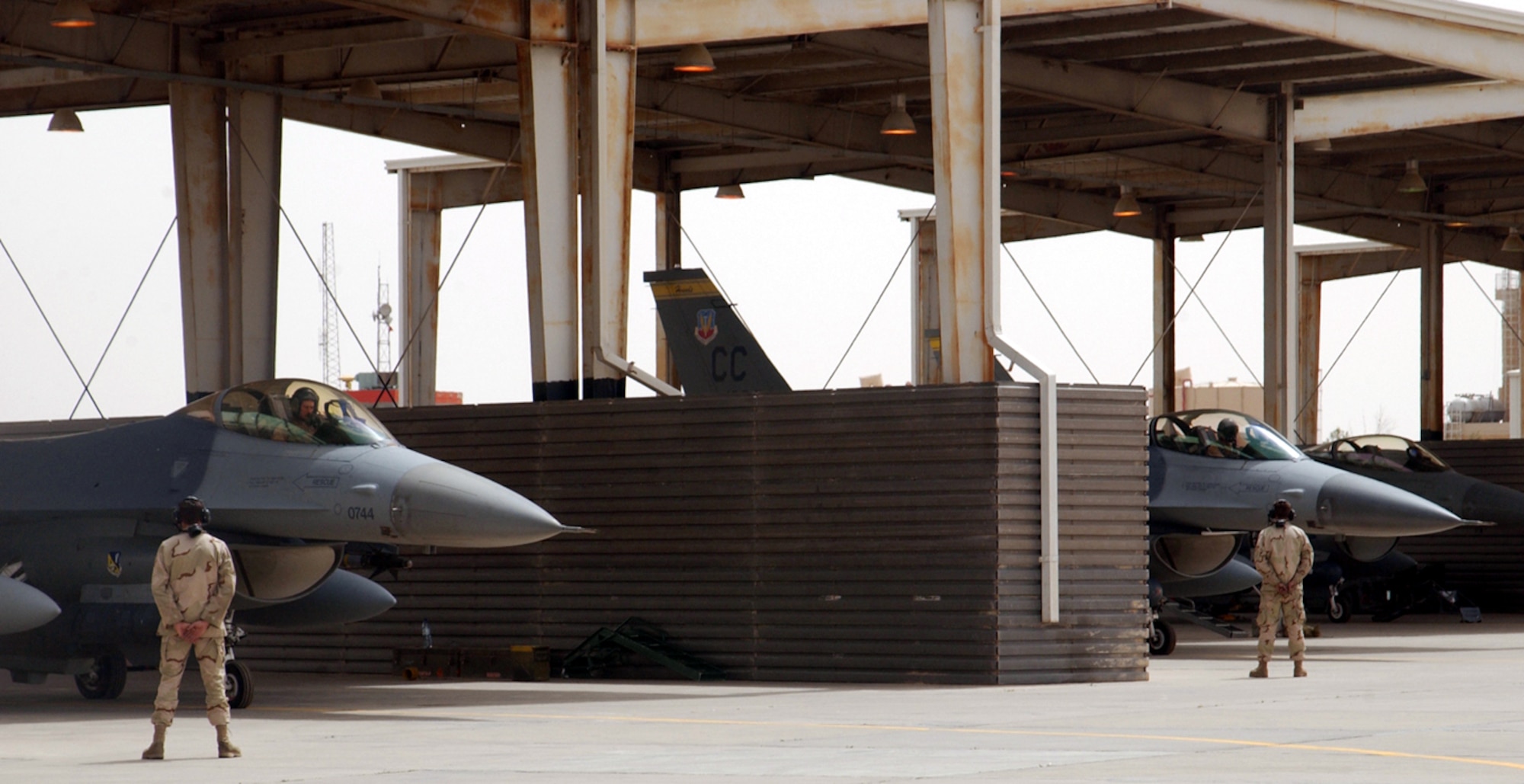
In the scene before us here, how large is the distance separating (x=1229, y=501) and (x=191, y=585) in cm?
1224

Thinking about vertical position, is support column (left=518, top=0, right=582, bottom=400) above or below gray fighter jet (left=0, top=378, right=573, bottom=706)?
above

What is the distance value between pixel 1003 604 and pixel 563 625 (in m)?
4.23

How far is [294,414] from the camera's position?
48.6ft

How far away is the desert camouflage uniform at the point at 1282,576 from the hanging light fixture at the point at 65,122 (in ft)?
54.3

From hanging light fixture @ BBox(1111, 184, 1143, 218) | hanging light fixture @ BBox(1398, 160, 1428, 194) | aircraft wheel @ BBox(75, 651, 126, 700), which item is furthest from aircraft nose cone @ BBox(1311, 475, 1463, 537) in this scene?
hanging light fixture @ BBox(1111, 184, 1143, 218)

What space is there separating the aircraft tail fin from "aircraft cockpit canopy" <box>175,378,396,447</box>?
763 centimetres

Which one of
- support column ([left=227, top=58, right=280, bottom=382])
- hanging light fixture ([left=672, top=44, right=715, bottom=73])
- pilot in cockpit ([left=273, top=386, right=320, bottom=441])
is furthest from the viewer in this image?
support column ([left=227, top=58, right=280, bottom=382])

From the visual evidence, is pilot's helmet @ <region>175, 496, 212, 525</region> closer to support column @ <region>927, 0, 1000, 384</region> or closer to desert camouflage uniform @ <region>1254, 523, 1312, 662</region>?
support column @ <region>927, 0, 1000, 384</region>

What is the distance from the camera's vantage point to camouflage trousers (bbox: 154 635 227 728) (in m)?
10.6

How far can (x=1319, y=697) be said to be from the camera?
A: 46.4 feet

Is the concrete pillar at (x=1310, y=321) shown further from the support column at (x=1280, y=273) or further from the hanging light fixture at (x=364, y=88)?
the hanging light fixture at (x=364, y=88)

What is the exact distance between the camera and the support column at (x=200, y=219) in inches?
926

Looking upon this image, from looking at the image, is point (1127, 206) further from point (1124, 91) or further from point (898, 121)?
point (898, 121)

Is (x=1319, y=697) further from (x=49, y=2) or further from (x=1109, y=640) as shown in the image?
(x=49, y=2)
